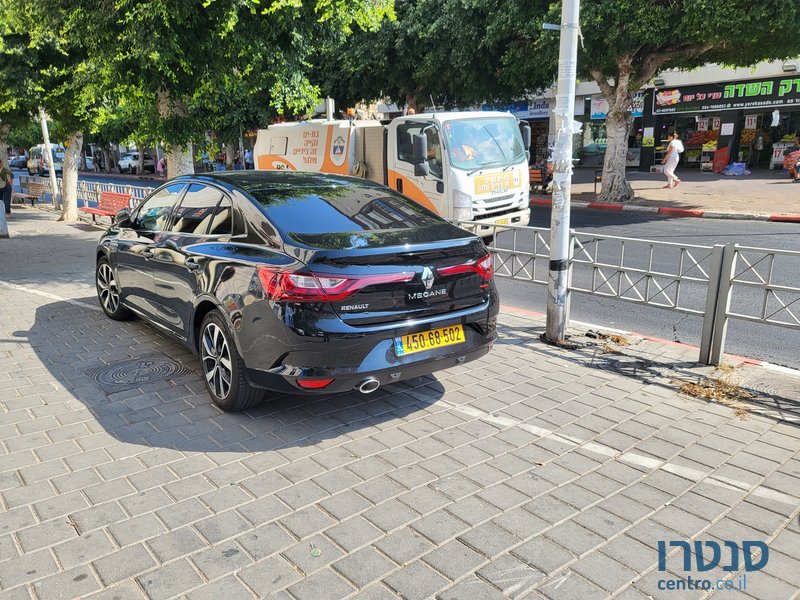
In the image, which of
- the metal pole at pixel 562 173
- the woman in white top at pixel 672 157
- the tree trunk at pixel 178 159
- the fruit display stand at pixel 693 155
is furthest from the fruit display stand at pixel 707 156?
the metal pole at pixel 562 173

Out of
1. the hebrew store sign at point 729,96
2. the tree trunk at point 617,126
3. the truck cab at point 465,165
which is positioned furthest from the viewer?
the hebrew store sign at point 729,96

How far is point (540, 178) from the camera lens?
23.2 meters

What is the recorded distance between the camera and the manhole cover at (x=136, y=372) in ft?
17.5

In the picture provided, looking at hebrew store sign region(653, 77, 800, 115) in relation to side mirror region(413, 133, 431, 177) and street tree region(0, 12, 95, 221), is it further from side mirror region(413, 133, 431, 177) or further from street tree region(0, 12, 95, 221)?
street tree region(0, 12, 95, 221)

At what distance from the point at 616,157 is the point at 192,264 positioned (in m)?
16.9

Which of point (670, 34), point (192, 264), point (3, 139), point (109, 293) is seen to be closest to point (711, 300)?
A: point (192, 264)

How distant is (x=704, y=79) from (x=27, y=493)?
30.4 meters

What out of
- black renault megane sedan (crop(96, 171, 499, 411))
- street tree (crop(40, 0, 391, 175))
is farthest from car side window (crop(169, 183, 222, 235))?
street tree (crop(40, 0, 391, 175))

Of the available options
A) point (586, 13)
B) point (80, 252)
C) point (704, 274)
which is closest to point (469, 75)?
point (586, 13)

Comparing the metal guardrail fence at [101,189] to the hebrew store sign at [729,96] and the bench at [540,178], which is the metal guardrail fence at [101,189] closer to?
the bench at [540,178]

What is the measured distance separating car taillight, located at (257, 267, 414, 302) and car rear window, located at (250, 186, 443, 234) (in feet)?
1.63

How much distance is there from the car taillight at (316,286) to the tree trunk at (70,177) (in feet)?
52.8

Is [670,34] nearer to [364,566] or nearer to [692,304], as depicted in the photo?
[692,304]

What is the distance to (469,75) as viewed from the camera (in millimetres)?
21562
